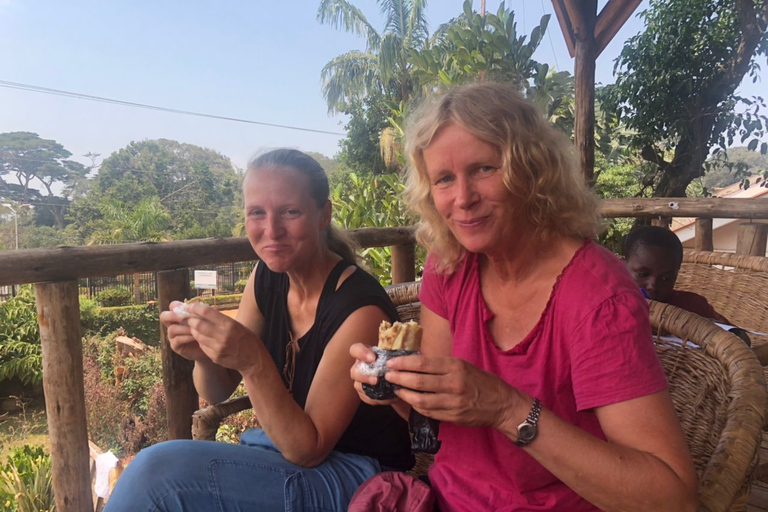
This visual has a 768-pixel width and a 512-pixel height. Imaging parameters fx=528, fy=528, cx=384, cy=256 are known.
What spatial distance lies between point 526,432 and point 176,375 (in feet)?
5.66

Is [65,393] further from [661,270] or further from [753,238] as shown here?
[753,238]

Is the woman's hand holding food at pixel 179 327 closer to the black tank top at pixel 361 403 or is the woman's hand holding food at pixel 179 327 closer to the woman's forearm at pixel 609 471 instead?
the black tank top at pixel 361 403

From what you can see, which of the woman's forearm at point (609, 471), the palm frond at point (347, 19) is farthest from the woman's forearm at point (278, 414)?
the palm frond at point (347, 19)

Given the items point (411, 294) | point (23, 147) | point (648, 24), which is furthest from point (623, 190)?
point (23, 147)

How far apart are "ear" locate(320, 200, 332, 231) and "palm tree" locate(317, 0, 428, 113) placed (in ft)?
81.5

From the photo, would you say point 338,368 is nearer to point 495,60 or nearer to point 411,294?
point 411,294

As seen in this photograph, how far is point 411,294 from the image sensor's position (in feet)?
5.75

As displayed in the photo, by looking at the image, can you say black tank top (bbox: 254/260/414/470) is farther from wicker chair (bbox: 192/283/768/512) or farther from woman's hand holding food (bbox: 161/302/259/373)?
wicker chair (bbox: 192/283/768/512)

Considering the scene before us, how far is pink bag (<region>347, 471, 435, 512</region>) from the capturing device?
1063 mm

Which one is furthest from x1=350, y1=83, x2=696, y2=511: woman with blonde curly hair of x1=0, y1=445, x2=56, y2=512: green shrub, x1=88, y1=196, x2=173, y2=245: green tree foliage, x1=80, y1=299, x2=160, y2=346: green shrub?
x1=88, y1=196, x2=173, y2=245: green tree foliage

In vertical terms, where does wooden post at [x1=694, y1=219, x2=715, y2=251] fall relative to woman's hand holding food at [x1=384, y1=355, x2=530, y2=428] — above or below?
above

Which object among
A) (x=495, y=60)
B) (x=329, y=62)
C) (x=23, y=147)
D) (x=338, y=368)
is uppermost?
(x=329, y=62)

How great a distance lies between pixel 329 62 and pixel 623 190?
20.5 meters

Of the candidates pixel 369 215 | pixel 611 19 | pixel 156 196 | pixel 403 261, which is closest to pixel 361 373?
pixel 403 261
